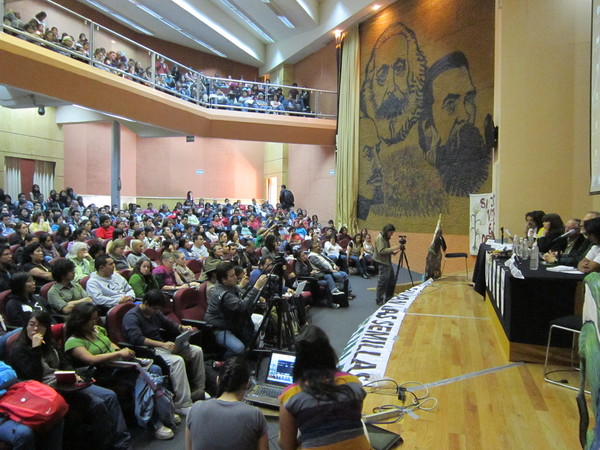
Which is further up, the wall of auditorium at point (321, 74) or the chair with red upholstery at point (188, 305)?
the wall of auditorium at point (321, 74)

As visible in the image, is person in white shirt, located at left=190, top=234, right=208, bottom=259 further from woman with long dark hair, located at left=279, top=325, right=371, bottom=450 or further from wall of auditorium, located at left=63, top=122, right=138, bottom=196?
wall of auditorium, located at left=63, top=122, right=138, bottom=196

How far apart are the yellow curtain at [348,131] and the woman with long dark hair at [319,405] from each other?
11969 mm

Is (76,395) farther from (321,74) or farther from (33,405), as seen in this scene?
(321,74)

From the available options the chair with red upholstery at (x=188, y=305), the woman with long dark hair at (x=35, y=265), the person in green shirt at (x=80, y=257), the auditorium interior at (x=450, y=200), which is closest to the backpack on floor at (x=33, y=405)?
the auditorium interior at (x=450, y=200)

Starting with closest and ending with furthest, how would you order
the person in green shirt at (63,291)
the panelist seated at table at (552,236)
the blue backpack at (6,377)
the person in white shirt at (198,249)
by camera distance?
the blue backpack at (6,377)
the person in green shirt at (63,291)
the panelist seated at table at (552,236)
the person in white shirt at (198,249)

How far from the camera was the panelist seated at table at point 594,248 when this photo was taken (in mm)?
3148

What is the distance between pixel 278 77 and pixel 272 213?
6.22m

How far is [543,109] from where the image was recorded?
725 cm

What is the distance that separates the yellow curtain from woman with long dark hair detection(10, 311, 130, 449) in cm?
1113

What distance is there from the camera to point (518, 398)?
3.02 m

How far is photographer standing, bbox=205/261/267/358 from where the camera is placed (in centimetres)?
404

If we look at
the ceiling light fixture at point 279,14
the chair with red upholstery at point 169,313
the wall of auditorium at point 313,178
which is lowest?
the chair with red upholstery at point 169,313

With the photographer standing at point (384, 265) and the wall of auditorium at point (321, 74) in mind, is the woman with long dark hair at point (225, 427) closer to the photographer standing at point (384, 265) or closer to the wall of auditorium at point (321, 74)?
the photographer standing at point (384, 265)

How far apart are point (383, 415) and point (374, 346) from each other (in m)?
1.36
